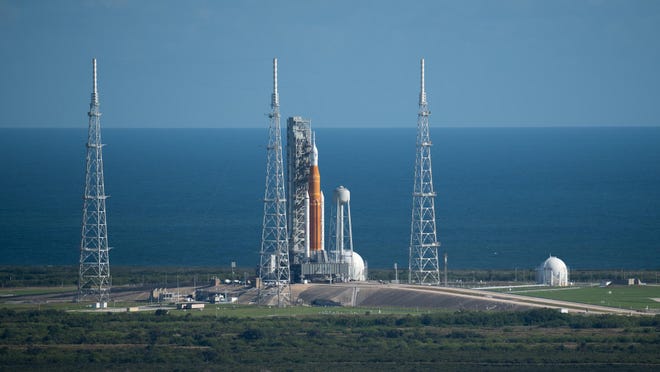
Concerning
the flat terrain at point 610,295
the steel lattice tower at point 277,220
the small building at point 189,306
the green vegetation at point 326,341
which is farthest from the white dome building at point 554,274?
the small building at point 189,306

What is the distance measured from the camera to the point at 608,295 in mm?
96062

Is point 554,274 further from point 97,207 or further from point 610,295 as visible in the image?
point 97,207

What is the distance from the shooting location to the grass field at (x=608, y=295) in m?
92.0

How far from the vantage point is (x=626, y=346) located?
7888 cm

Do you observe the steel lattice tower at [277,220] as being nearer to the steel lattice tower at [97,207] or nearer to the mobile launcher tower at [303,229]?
the mobile launcher tower at [303,229]

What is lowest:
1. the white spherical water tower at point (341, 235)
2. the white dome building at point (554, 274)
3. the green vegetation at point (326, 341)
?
the green vegetation at point (326, 341)

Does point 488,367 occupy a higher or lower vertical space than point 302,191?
lower

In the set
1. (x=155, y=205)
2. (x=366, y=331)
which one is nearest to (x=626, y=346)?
(x=366, y=331)

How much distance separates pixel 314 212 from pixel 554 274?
709 inches

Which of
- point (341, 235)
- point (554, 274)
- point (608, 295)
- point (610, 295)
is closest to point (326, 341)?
point (341, 235)

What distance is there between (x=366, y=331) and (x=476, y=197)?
114 metres

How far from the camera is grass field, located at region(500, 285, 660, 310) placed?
302 feet

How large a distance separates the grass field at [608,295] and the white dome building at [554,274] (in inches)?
86.7

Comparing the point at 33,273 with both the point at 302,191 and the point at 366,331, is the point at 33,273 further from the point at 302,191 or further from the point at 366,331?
the point at 366,331
